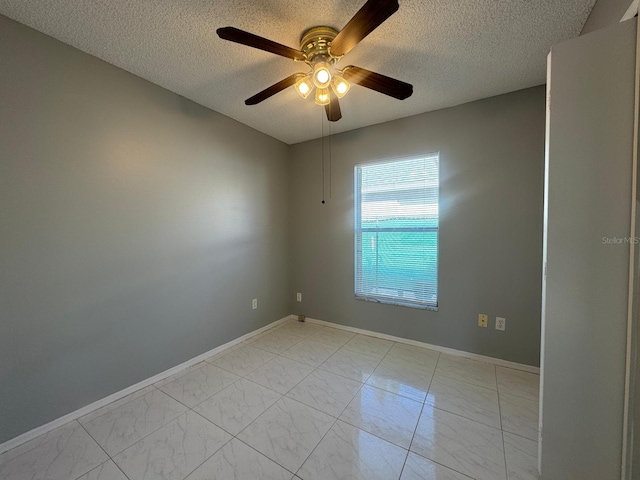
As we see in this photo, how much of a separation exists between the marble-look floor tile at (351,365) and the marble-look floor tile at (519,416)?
935 millimetres

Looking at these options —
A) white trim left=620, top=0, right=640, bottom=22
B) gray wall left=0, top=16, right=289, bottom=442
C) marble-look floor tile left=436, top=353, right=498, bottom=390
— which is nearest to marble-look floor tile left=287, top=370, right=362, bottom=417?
marble-look floor tile left=436, top=353, right=498, bottom=390

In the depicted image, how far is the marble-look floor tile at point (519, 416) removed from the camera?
1.46 meters

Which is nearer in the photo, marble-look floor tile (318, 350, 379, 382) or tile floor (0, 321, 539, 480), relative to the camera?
tile floor (0, 321, 539, 480)

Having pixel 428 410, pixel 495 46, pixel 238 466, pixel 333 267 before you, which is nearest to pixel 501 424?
pixel 428 410

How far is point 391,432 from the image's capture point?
1.45 meters

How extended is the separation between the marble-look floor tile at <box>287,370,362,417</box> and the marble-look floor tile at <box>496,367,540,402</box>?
45.6 inches

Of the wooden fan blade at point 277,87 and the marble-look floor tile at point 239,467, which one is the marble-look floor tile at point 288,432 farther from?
the wooden fan blade at point 277,87

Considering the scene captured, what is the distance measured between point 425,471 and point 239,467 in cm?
96

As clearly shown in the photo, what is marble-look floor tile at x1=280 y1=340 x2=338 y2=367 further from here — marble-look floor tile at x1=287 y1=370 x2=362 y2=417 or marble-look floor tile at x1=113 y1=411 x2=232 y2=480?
marble-look floor tile at x1=113 y1=411 x2=232 y2=480

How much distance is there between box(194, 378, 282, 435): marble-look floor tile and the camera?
60.4 inches

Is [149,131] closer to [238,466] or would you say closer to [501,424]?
[238,466]

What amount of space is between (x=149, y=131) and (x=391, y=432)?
110 inches

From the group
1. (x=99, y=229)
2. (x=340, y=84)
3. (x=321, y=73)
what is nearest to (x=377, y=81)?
(x=340, y=84)

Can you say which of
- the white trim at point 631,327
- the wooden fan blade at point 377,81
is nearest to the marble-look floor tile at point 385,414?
the white trim at point 631,327
